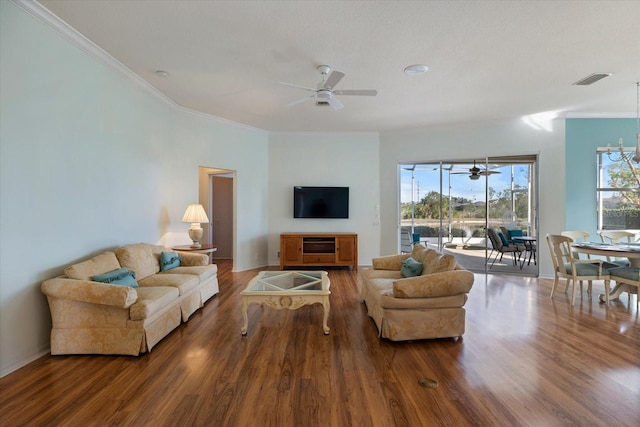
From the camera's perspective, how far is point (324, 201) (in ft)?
22.3

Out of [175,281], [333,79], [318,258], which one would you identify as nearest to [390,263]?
[318,258]

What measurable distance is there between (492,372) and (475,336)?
0.74m

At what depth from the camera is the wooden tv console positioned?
6.39 meters

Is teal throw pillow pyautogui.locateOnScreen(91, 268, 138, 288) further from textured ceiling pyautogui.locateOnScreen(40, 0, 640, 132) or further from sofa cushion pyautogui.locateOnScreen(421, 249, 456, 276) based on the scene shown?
sofa cushion pyautogui.locateOnScreen(421, 249, 456, 276)

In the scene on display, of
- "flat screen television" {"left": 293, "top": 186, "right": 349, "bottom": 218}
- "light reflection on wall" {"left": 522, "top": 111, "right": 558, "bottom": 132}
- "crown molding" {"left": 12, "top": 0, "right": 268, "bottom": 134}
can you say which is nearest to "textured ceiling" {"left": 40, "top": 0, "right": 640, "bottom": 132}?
"crown molding" {"left": 12, "top": 0, "right": 268, "bottom": 134}

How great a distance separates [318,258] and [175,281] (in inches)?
131

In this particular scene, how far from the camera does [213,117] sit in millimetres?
5805

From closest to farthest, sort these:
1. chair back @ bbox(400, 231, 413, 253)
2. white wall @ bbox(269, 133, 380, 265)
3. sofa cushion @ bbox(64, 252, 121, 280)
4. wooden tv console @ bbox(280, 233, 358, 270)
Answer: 1. sofa cushion @ bbox(64, 252, 121, 280)
2. wooden tv console @ bbox(280, 233, 358, 270)
3. white wall @ bbox(269, 133, 380, 265)
4. chair back @ bbox(400, 231, 413, 253)

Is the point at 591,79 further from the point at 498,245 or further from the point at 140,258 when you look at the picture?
the point at 140,258

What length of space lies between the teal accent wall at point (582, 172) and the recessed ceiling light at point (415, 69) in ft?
13.2

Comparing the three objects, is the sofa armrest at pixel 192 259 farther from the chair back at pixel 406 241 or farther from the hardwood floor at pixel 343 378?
the chair back at pixel 406 241

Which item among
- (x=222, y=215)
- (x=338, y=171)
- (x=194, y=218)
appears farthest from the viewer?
(x=222, y=215)

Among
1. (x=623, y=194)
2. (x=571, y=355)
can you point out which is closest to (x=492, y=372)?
(x=571, y=355)

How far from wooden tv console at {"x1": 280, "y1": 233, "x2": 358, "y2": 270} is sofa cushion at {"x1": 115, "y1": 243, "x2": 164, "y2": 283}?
2.71 m
